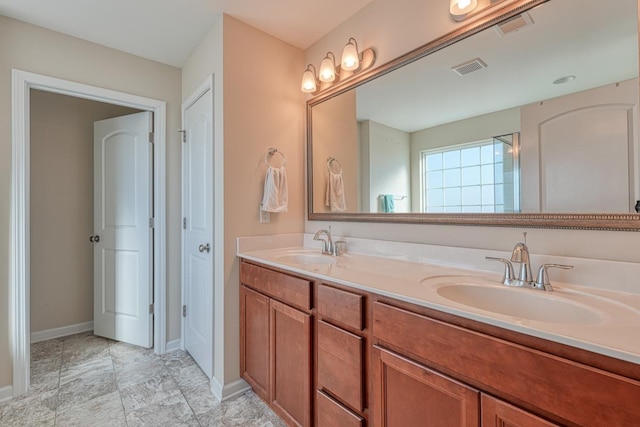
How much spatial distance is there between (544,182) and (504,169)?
15cm

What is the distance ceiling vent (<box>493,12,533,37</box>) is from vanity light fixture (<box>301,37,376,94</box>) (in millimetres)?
676

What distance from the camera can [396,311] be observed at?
0.97 meters

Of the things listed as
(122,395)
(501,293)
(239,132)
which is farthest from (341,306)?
(122,395)

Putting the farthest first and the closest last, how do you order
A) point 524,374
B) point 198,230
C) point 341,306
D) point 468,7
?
point 198,230 < point 468,7 < point 341,306 < point 524,374

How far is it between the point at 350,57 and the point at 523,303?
1556 millimetres

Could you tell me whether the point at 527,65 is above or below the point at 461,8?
below

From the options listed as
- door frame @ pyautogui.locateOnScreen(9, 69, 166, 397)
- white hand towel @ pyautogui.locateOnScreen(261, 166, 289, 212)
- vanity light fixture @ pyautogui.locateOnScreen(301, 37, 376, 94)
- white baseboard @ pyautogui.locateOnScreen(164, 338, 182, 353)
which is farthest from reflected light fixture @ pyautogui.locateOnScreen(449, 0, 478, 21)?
white baseboard @ pyautogui.locateOnScreen(164, 338, 182, 353)

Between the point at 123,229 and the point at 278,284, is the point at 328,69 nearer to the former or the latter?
the point at 278,284

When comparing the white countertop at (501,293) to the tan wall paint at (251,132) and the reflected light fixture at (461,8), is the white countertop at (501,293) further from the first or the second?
the reflected light fixture at (461,8)

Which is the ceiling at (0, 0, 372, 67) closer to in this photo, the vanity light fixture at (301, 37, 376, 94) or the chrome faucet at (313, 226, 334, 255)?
the vanity light fixture at (301, 37, 376, 94)

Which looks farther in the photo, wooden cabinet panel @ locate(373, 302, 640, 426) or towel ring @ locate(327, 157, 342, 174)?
towel ring @ locate(327, 157, 342, 174)

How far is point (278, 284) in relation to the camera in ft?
4.92

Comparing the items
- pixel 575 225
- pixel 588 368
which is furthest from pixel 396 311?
pixel 575 225

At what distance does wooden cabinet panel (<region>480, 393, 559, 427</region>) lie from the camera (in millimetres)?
674
